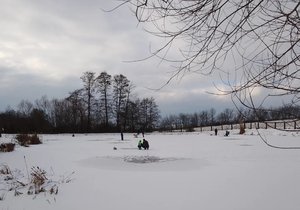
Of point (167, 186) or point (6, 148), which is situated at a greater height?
point (6, 148)

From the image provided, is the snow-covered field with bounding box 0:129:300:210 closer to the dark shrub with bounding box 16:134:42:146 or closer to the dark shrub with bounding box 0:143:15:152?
the dark shrub with bounding box 0:143:15:152

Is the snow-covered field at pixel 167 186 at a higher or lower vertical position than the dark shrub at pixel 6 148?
lower

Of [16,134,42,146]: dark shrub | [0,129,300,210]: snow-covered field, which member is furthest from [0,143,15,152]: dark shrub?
[0,129,300,210]: snow-covered field

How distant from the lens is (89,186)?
9117mm

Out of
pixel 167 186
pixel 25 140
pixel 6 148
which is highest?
pixel 25 140

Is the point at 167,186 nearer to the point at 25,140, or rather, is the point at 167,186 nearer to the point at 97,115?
the point at 25,140

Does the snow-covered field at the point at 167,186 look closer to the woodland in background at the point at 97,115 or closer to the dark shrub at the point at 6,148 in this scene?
the dark shrub at the point at 6,148

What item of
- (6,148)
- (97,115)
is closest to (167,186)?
(6,148)

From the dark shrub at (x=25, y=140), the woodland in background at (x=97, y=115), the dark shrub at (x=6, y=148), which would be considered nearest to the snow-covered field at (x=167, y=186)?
the dark shrub at (x=6, y=148)

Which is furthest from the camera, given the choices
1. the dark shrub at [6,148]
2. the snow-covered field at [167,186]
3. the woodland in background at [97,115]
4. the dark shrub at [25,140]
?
the woodland in background at [97,115]

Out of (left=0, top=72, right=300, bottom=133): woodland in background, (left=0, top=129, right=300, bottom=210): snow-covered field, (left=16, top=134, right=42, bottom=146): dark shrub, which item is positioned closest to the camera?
(left=0, top=129, right=300, bottom=210): snow-covered field

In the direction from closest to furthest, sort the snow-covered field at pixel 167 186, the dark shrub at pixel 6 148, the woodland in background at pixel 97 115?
the snow-covered field at pixel 167 186
the dark shrub at pixel 6 148
the woodland in background at pixel 97 115

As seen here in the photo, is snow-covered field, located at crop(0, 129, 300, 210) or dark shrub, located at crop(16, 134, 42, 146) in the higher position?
dark shrub, located at crop(16, 134, 42, 146)

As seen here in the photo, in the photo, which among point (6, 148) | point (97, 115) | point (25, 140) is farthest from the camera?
point (97, 115)
